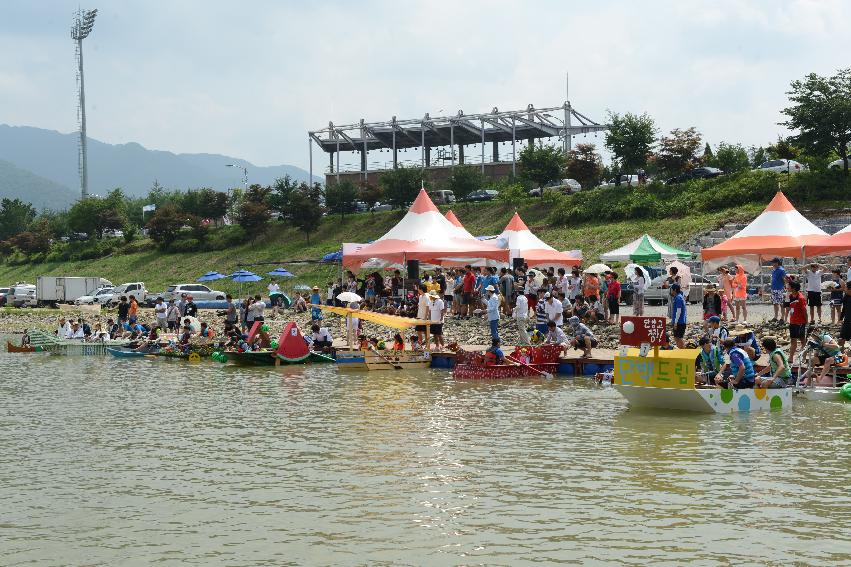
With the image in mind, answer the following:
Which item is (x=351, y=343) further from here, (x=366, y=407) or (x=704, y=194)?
(x=704, y=194)

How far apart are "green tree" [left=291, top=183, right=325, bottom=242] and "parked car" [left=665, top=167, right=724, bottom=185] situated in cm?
2499

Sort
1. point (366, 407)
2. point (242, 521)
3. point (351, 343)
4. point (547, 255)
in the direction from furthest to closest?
1. point (547, 255)
2. point (351, 343)
3. point (366, 407)
4. point (242, 521)

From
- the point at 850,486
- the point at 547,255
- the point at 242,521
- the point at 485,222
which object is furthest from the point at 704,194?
the point at 242,521

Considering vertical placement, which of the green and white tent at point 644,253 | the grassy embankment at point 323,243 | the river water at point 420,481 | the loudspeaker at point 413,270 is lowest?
the river water at point 420,481

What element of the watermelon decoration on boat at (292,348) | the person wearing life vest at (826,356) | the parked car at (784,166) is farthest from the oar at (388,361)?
the parked car at (784,166)

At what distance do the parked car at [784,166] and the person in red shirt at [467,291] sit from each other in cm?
2862

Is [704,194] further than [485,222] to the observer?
No

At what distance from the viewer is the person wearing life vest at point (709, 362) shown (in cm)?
1973

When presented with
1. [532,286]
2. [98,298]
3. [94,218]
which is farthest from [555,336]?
[94,218]

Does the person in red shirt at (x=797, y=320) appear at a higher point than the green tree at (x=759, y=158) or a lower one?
lower

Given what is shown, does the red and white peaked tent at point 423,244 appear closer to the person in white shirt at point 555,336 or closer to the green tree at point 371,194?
the person in white shirt at point 555,336

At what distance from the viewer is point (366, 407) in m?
21.4

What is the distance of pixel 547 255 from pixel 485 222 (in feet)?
90.3

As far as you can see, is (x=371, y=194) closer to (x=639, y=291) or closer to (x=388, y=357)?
(x=639, y=291)
